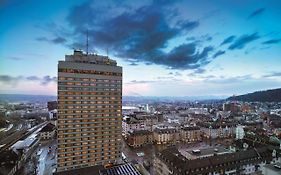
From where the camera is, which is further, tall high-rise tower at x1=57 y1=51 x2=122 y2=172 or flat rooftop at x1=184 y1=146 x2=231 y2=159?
flat rooftop at x1=184 y1=146 x2=231 y2=159

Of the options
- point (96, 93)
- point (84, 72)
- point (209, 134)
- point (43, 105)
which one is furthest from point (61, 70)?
point (43, 105)

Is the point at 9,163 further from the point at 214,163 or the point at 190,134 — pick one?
the point at 190,134

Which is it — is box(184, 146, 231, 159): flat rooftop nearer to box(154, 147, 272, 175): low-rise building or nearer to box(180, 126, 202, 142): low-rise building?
box(154, 147, 272, 175): low-rise building

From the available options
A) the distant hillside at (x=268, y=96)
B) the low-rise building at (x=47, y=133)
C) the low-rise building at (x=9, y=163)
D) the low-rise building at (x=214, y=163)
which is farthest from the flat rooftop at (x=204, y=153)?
the distant hillside at (x=268, y=96)

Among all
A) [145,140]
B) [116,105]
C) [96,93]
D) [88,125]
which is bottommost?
[145,140]

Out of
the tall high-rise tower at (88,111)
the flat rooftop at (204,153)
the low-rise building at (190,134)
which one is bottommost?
the low-rise building at (190,134)

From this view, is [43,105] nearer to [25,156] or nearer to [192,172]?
[25,156]

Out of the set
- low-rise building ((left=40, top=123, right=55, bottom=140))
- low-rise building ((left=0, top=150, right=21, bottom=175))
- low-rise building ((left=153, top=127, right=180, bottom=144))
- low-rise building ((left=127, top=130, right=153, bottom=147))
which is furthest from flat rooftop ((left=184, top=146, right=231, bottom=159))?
low-rise building ((left=40, top=123, right=55, bottom=140))

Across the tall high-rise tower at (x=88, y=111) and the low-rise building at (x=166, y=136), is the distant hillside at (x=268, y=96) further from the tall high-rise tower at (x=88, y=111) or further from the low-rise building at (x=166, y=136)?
the tall high-rise tower at (x=88, y=111)
